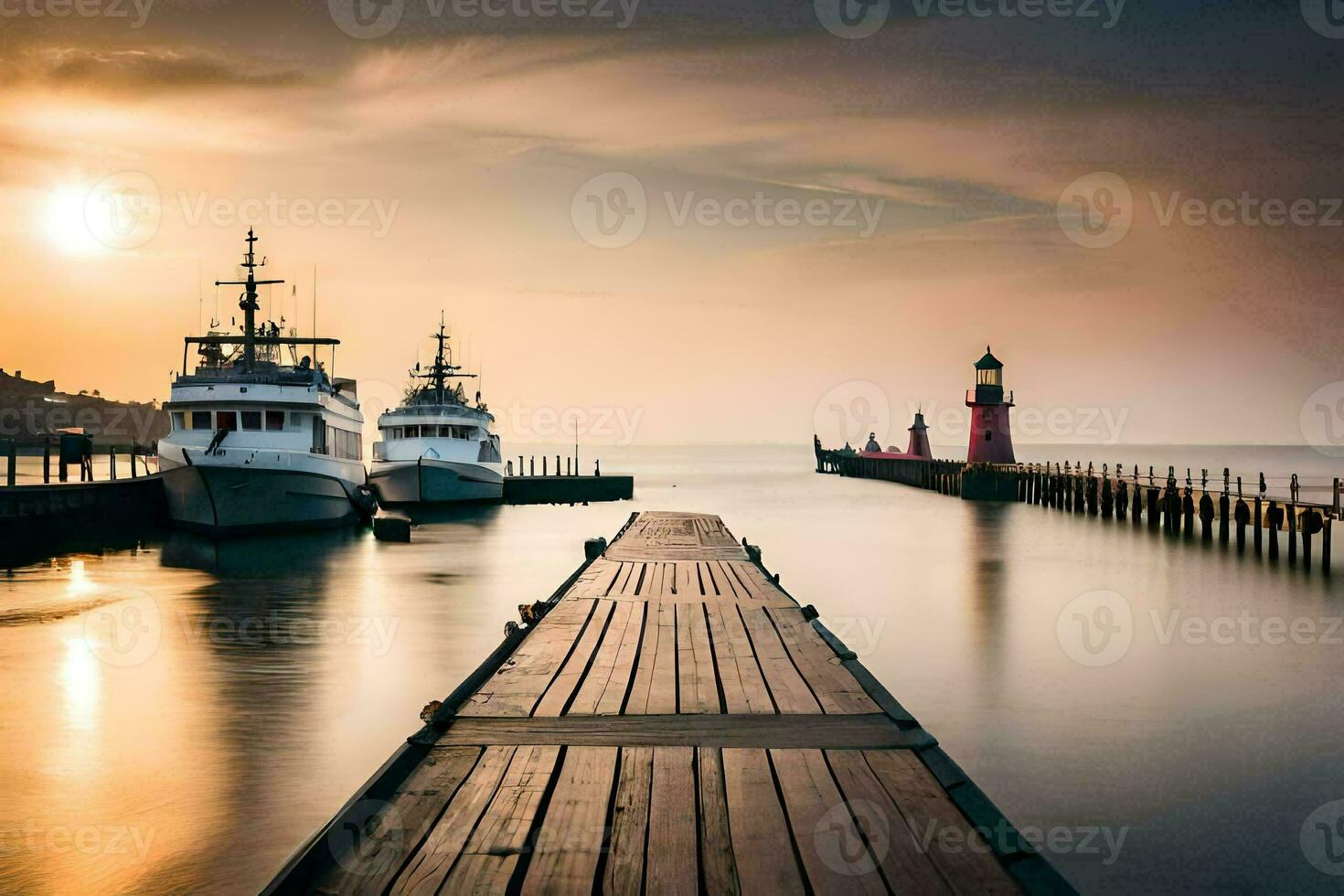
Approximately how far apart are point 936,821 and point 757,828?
108 centimetres

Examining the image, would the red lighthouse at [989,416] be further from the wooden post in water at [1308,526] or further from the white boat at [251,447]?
the white boat at [251,447]

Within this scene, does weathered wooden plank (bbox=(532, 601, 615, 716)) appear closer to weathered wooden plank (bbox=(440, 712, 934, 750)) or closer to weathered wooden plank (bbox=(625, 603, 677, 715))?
weathered wooden plank (bbox=(440, 712, 934, 750))

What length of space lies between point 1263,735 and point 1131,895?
6034 mm

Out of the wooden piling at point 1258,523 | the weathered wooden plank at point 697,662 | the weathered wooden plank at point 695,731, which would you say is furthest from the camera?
the wooden piling at point 1258,523

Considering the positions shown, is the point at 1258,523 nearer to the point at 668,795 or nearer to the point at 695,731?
the point at 695,731

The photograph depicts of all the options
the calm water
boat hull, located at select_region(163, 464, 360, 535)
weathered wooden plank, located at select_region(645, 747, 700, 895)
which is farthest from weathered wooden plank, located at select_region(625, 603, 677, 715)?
boat hull, located at select_region(163, 464, 360, 535)

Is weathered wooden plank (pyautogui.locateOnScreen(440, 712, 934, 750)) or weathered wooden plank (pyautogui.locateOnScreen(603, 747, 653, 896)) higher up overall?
weathered wooden plank (pyautogui.locateOnScreen(440, 712, 934, 750))

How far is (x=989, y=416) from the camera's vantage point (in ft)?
224

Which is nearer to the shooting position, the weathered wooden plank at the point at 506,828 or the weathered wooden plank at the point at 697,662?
the weathered wooden plank at the point at 506,828

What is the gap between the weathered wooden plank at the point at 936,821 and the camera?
529 centimetres

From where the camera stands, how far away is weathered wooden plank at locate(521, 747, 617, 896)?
5.14 meters

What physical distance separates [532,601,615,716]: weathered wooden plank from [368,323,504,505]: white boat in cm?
4215

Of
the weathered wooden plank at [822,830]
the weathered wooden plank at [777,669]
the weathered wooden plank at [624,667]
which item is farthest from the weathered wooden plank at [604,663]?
the weathered wooden plank at [822,830]

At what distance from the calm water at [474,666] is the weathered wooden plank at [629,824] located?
3429 mm
